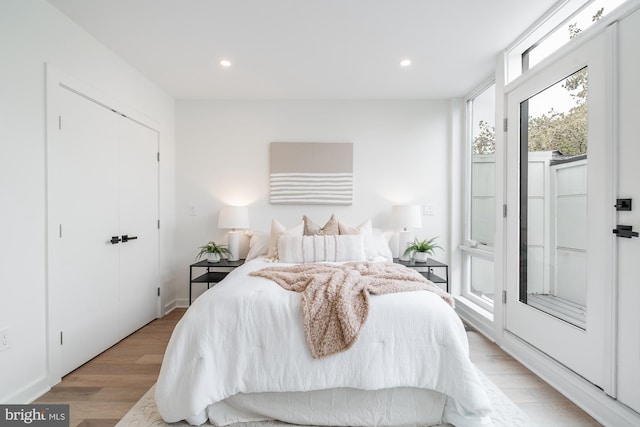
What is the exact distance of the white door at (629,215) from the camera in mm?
1620

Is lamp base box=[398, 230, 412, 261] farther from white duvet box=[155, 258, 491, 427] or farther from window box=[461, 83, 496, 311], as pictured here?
white duvet box=[155, 258, 491, 427]

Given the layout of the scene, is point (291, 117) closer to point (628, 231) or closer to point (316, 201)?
point (316, 201)

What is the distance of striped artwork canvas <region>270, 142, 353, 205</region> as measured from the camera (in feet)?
12.6

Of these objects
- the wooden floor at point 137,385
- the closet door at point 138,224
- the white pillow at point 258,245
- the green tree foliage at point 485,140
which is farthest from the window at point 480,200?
the closet door at point 138,224

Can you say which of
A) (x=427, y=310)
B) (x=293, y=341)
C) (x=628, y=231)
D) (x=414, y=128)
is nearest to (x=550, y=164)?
(x=628, y=231)

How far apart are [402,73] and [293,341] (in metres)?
2.72

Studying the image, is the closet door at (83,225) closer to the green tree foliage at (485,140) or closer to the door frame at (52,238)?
the door frame at (52,238)

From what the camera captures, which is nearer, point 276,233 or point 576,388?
point 576,388

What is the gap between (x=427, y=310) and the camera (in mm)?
1732

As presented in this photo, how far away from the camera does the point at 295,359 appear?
5.52 feet

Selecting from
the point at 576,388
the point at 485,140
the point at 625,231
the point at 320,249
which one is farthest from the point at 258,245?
the point at 625,231

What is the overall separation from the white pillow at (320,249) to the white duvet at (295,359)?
1272 millimetres

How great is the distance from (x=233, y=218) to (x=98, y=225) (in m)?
1.30

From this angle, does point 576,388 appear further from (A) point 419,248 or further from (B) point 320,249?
(B) point 320,249
